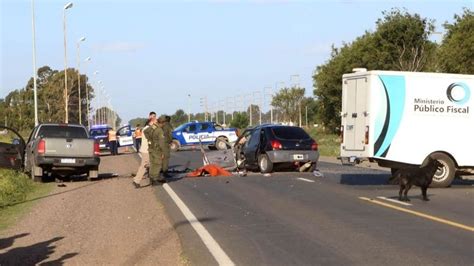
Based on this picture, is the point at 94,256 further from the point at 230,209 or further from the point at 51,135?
the point at 51,135

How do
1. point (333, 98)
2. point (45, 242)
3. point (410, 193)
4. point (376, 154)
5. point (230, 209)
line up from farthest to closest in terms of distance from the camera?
point (333, 98) < point (376, 154) < point (410, 193) < point (230, 209) < point (45, 242)

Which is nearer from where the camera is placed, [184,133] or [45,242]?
[45,242]

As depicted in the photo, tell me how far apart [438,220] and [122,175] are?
13.7 m

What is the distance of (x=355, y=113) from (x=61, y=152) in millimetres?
8590

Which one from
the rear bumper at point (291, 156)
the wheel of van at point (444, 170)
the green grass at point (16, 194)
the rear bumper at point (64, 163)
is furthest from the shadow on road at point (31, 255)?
the rear bumper at point (291, 156)

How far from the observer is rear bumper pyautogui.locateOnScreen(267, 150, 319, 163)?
2050 centimetres

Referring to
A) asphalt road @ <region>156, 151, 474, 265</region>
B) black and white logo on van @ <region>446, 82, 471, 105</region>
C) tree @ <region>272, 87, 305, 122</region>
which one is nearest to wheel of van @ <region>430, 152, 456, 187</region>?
asphalt road @ <region>156, 151, 474, 265</region>

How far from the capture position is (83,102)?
116 metres

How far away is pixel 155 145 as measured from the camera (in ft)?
57.4

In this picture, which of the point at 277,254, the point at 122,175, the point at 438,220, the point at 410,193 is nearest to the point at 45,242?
the point at 277,254

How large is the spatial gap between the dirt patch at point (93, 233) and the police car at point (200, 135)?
89.2ft

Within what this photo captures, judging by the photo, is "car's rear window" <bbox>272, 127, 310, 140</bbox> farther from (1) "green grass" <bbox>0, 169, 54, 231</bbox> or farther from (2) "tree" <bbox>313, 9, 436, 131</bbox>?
(2) "tree" <bbox>313, 9, 436, 131</bbox>

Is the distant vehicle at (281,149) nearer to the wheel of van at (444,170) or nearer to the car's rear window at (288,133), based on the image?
the car's rear window at (288,133)

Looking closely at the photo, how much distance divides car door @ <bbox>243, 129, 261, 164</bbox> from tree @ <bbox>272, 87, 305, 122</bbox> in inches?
2586
